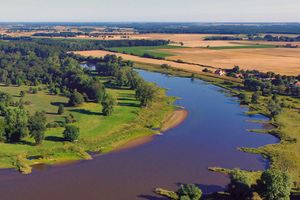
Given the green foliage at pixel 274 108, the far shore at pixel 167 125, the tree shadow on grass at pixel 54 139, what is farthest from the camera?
the green foliage at pixel 274 108

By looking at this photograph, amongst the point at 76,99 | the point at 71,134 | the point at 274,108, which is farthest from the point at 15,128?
the point at 274,108

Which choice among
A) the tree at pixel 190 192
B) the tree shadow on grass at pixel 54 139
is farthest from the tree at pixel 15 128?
the tree at pixel 190 192

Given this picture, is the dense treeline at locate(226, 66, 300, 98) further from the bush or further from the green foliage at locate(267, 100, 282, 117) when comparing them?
the bush

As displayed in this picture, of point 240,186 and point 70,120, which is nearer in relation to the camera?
point 240,186

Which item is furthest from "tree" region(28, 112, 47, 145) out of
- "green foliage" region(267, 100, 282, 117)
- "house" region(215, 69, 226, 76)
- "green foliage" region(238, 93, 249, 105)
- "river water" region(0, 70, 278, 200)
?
"house" region(215, 69, 226, 76)

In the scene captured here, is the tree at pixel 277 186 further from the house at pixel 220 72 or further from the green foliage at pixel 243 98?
the house at pixel 220 72

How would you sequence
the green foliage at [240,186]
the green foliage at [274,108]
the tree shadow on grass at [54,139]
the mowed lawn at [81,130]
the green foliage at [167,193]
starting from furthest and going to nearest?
the green foliage at [274,108] < the tree shadow on grass at [54,139] < the mowed lawn at [81,130] < the green foliage at [167,193] < the green foliage at [240,186]

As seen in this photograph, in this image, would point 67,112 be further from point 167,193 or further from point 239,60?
point 239,60
